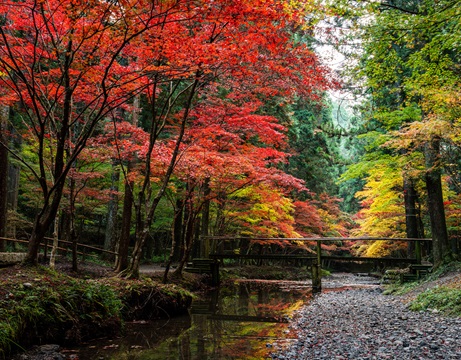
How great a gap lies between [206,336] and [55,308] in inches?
94.9

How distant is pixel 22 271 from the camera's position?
5.60 m

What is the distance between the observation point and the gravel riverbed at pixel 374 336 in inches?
160

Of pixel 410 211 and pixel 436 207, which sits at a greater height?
pixel 410 211

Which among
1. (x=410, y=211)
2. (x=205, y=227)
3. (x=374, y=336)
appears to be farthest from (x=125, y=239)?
(x=410, y=211)

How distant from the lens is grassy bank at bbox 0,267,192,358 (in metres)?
4.39

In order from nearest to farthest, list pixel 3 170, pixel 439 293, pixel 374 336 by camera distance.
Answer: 1. pixel 374 336
2. pixel 439 293
3. pixel 3 170

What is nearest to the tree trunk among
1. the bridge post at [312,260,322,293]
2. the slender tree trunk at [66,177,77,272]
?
the bridge post at [312,260,322,293]

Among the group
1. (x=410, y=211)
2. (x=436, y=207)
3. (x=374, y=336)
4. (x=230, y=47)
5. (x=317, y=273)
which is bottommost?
(x=374, y=336)

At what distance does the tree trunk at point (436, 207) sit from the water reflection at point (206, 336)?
5.17 m

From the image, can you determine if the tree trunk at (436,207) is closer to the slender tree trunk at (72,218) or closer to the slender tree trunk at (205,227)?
the slender tree trunk at (205,227)

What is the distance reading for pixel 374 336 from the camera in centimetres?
498

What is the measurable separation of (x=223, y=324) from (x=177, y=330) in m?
1.02

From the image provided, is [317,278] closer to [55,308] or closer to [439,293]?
[439,293]

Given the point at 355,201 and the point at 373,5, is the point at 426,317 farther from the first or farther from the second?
the point at 355,201
